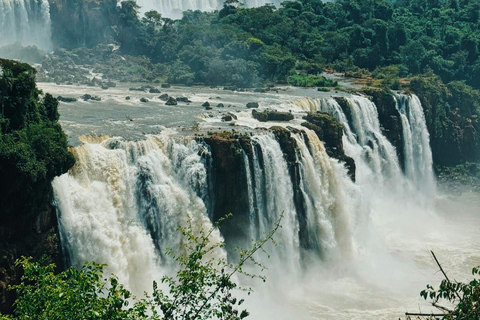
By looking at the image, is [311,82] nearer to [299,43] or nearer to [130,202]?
[299,43]

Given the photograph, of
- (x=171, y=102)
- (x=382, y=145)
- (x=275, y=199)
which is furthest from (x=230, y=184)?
(x=382, y=145)

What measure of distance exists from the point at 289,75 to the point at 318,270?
29.2 meters

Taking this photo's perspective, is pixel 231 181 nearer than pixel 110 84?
Yes

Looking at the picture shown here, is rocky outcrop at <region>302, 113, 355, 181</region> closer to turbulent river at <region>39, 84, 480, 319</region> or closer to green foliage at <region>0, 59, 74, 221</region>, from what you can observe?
turbulent river at <region>39, 84, 480, 319</region>

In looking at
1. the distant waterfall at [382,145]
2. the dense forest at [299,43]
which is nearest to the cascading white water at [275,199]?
the distant waterfall at [382,145]

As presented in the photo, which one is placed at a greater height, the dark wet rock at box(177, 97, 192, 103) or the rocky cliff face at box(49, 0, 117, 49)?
the rocky cliff face at box(49, 0, 117, 49)

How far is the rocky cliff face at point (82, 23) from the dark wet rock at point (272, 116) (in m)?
36.5

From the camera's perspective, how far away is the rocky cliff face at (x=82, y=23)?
69688 mm

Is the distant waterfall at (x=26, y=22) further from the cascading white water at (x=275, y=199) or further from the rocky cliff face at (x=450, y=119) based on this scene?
the cascading white water at (x=275, y=199)

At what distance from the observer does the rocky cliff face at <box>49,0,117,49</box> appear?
6969 cm

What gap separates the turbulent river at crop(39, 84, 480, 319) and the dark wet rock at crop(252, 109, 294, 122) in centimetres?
65

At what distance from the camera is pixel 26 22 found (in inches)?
2621

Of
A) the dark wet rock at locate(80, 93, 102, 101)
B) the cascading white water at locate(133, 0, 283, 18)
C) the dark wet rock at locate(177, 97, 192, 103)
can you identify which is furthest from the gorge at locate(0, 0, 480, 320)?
the cascading white water at locate(133, 0, 283, 18)

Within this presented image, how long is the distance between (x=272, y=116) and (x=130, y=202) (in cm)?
1379
